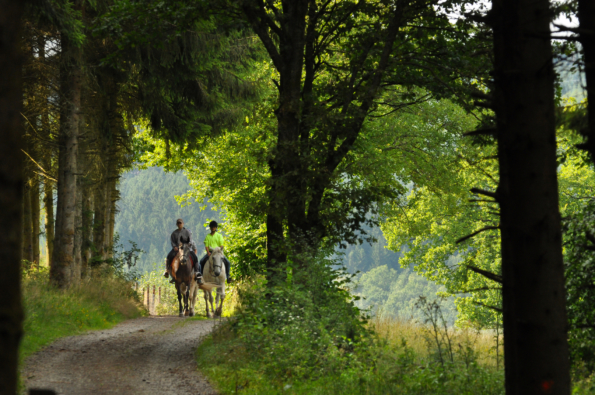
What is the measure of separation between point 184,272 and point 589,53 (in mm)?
15761

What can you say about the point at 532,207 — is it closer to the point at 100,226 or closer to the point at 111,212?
the point at 100,226

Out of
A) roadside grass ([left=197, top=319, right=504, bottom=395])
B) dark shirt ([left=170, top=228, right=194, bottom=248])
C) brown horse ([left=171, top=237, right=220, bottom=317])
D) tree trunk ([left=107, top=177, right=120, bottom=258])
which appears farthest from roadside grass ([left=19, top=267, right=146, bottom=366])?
tree trunk ([left=107, top=177, right=120, bottom=258])

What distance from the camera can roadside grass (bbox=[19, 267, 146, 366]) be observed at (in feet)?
33.4

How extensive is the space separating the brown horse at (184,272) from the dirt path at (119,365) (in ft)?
19.1

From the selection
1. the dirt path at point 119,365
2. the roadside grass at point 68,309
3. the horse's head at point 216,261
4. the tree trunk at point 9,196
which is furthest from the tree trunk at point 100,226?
the tree trunk at point 9,196

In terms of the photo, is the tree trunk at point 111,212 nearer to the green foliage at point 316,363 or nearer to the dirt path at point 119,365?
the dirt path at point 119,365

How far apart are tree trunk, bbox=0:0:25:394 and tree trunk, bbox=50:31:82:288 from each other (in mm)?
13062

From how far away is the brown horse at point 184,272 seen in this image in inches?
711

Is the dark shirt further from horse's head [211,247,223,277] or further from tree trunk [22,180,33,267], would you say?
tree trunk [22,180,33,267]

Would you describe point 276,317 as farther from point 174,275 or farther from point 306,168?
point 174,275

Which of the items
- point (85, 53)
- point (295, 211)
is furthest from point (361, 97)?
point (85, 53)

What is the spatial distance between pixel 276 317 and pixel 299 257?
4.65 ft

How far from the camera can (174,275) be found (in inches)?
725

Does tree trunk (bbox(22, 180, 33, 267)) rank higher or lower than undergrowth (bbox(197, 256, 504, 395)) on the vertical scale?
higher
